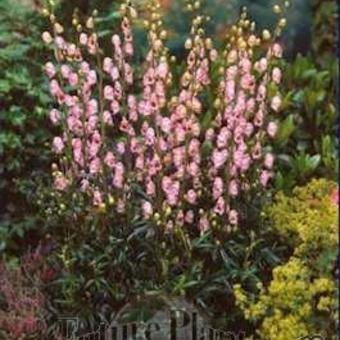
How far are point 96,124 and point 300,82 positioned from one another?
3.94 feet

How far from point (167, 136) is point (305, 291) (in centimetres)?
94

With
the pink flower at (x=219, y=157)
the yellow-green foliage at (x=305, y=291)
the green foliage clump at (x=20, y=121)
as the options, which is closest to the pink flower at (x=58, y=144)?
the green foliage clump at (x=20, y=121)

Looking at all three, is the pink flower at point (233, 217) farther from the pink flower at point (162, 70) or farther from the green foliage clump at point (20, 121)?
the green foliage clump at point (20, 121)

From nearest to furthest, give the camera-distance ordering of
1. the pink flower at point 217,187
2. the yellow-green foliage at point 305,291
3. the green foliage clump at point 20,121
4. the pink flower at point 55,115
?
1. the yellow-green foliage at point 305,291
2. the pink flower at point 217,187
3. the pink flower at point 55,115
4. the green foliage clump at point 20,121

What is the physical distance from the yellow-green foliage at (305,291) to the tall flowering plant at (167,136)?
0.36m

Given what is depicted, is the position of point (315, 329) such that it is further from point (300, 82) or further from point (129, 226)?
point (300, 82)

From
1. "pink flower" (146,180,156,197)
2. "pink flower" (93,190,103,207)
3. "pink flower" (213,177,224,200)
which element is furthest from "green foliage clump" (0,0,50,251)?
"pink flower" (213,177,224,200)

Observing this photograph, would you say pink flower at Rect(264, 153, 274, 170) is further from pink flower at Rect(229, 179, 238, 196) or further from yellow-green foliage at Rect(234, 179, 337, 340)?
yellow-green foliage at Rect(234, 179, 337, 340)

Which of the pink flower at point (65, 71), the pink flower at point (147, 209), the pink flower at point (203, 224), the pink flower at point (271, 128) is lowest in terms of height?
the pink flower at point (203, 224)

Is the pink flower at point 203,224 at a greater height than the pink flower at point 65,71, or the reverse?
the pink flower at point 65,71

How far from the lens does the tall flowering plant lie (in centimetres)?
494

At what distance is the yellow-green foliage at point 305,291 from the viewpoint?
15.5 feet

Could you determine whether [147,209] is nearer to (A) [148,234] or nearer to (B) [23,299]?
(A) [148,234]

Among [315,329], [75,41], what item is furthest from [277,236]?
[75,41]
